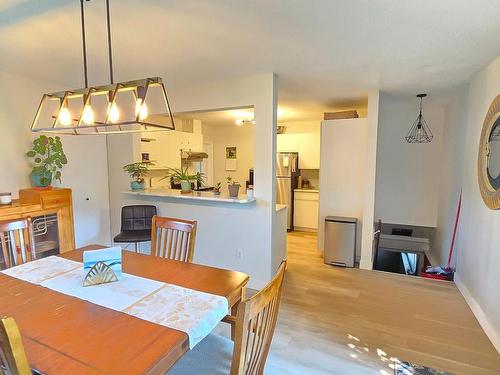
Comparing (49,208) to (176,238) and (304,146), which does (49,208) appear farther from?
(304,146)

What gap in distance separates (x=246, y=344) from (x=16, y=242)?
198cm

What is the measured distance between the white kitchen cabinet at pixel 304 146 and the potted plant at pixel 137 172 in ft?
10.1

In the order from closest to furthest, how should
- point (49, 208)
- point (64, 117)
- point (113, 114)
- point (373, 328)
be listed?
point (113, 114) < point (64, 117) < point (373, 328) < point (49, 208)

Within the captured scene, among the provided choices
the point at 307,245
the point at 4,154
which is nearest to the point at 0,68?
the point at 4,154

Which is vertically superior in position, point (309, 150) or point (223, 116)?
point (223, 116)

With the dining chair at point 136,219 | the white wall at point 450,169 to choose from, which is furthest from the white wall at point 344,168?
the dining chair at point 136,219

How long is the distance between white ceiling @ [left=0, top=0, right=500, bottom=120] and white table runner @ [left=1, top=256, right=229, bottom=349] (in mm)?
1719

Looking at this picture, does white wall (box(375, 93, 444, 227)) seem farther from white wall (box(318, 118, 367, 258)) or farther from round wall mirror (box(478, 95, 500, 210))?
round wall mirror (box(478, 95, 500, 210))

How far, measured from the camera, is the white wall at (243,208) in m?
3.11

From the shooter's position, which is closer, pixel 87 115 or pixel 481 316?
pixel 87 115

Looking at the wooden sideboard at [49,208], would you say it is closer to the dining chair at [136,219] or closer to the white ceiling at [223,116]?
the dining chair at [136,219]

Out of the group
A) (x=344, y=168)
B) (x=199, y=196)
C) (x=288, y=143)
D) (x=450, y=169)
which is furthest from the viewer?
(x=288, y=143)

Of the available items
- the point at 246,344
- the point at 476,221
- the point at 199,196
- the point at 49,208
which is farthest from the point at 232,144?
the point at 246,344

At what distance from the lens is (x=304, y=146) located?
5836mm
